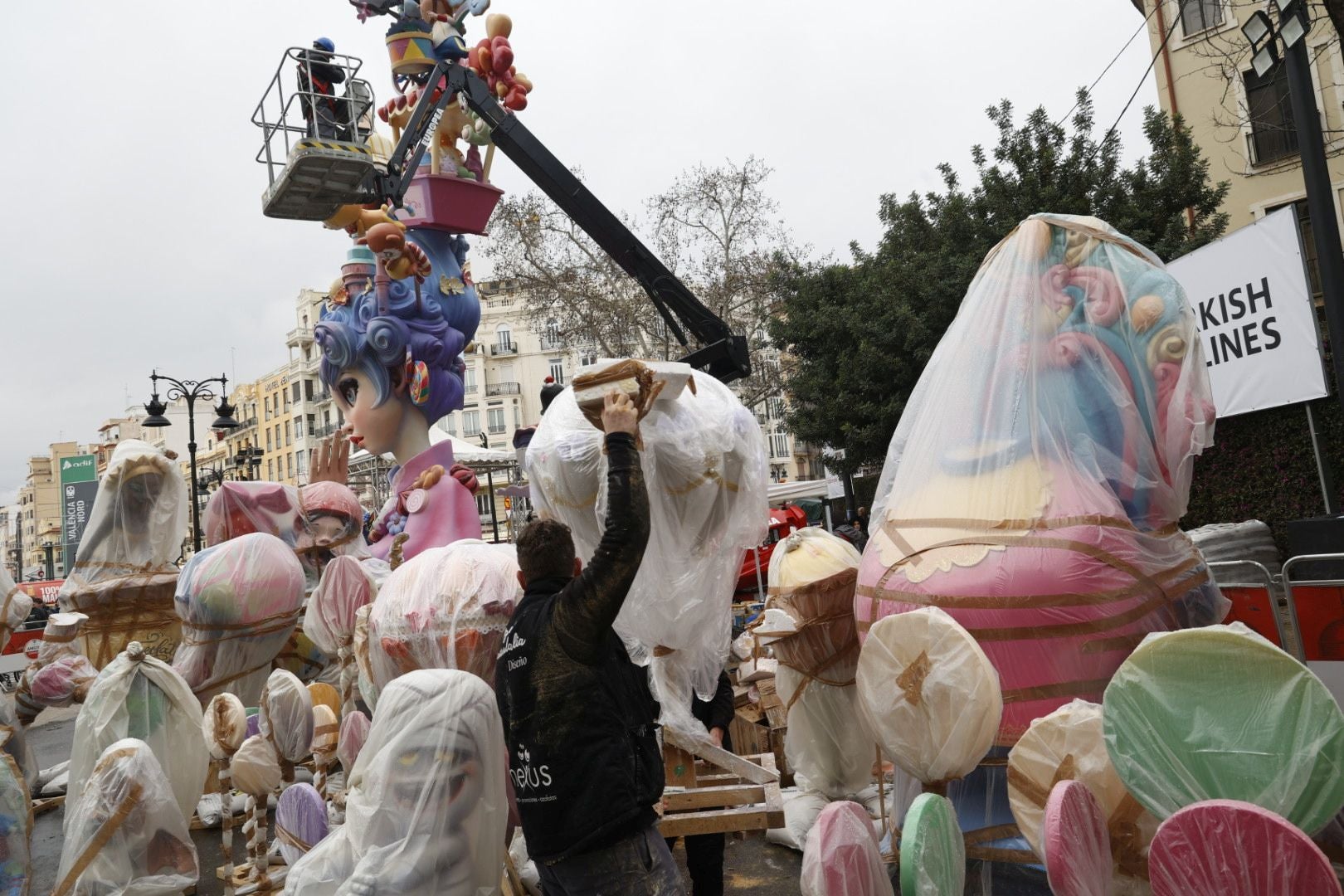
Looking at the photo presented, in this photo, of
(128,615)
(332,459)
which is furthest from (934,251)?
(128,615)

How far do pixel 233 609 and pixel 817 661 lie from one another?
339 cm

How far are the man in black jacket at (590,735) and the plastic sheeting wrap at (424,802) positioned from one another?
0.54ft

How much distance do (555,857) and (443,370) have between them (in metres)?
5.53

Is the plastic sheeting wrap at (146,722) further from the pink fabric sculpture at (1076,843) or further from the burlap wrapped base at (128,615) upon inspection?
the pink fabric sculpture at (1076,843)

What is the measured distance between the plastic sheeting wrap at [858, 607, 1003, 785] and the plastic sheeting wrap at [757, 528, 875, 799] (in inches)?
42.8

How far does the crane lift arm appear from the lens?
7359mm

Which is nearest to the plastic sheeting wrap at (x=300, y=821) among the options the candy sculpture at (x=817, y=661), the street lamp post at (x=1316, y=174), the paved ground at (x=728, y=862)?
the paved ground at (x=728, y=862)

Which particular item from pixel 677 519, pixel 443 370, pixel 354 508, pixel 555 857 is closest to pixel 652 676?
Answer: pixel 677 519

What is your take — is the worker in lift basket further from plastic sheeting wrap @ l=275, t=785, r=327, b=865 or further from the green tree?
the green tree

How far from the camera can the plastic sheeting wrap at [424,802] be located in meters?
2.62

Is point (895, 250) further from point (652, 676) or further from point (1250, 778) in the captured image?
point (1250, 778)

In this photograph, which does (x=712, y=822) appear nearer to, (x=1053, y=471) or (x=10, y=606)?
(x=1053, y=471)

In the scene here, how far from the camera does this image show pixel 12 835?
377cm

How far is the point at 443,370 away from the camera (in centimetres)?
757
